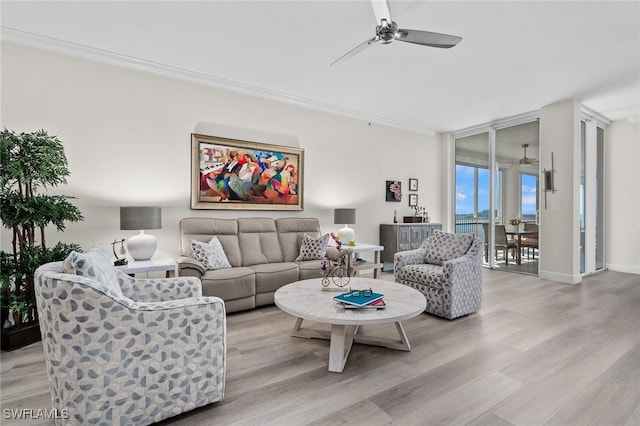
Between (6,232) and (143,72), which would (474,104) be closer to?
(143,72)

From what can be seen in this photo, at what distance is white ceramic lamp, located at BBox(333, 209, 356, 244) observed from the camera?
16.1ft

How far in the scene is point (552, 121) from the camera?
5004 millimetres

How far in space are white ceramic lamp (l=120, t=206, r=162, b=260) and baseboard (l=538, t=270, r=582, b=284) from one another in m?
5.75

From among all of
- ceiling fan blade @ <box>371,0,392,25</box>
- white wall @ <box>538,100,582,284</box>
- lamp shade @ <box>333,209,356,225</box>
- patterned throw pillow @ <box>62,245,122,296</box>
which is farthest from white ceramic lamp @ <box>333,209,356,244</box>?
patterned throw pillow @ <box>62,245,122,296</box>

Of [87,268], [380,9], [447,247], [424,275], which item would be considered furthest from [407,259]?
[87,268]

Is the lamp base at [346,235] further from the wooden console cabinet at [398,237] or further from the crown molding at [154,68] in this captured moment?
the crown molding at [154,68]

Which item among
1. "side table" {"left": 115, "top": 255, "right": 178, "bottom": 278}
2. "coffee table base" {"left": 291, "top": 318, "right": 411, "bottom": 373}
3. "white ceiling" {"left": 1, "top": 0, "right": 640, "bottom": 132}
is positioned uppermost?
"white ceiling" {"left": 1, "top": 0, "right": 640, "bottom": 132}

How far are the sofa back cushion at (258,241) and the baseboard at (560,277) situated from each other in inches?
169

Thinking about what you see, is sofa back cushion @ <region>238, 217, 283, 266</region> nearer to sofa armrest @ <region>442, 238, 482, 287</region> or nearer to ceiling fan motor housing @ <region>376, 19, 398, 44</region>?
sofa armrest @ <region>442, 238, 482, 287</region>

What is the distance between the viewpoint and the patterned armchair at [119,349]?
4.81 ft

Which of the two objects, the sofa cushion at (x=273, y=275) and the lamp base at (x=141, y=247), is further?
the sofa cushion at (x=273, y=275)

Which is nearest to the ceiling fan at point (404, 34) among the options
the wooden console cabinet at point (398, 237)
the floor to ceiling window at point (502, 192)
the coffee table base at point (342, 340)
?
the coffee table base at point (342, 340)

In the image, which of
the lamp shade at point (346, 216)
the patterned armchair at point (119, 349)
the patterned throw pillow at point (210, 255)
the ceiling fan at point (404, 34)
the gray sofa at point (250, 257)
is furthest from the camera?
the lamp shade at point (346, 216)

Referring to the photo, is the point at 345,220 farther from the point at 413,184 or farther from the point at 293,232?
the point at 413,184
